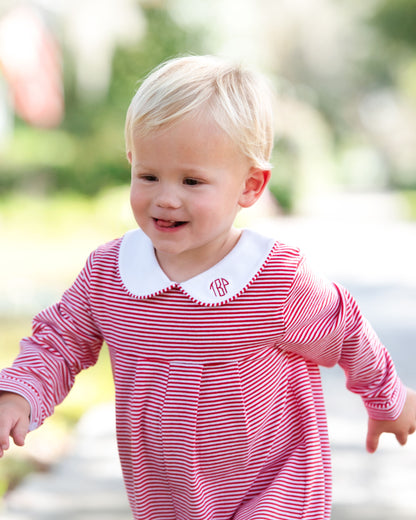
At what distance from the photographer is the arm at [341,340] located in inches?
81.1

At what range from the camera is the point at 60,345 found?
2166 millimetres

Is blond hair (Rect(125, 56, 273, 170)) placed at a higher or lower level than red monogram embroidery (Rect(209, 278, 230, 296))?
higher

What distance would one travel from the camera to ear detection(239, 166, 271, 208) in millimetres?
2105

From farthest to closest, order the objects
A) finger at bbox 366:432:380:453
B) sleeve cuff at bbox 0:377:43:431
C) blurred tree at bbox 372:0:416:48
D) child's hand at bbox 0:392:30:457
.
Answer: blurred tree at bbox 372:0:416:48 < finger at bbox 366:432:380:453 < sleeve cuff at bbox 0:377:43:431 < child's hand at bbox 0:392:30:457

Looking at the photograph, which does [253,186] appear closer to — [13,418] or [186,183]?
[186,183]

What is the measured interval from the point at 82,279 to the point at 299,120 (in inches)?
826

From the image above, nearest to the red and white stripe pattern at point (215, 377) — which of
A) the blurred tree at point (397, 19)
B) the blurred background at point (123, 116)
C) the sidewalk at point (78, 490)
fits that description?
the sidewalk at point (78, 490)

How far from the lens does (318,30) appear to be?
25.1 m

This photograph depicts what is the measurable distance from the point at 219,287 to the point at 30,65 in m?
15.2

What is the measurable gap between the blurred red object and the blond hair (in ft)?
47.1

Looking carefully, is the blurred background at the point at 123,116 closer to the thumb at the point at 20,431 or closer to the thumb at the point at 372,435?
the thumb at the point at 372,435

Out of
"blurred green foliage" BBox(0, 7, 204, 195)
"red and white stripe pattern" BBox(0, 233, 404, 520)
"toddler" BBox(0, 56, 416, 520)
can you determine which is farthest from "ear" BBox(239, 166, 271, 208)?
"blurred green foliage" BBox(0, 7, 204, 195)

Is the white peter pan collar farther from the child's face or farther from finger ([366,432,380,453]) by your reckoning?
finger ([366,432,380,453])

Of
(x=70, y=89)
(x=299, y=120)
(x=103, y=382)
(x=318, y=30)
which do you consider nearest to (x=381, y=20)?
(x=318, y=30)
